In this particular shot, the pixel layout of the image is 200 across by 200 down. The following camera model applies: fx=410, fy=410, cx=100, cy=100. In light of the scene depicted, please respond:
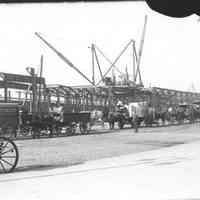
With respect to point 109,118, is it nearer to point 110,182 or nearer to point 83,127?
point 83,127

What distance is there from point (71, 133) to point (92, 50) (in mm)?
13237

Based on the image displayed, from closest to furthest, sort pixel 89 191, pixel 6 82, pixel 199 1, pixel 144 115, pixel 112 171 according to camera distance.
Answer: pixel 199 1 < pixel 89 191 < pixel 112 171 < pixel 6 82 < pixel 144 115

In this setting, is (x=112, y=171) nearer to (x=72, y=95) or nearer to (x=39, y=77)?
(x=39, y=77)

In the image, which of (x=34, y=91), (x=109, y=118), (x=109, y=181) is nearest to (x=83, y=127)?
(x=34, y=91)

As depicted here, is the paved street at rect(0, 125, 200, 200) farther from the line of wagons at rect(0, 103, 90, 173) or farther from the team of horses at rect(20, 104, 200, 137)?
the team of horses at rect(20, 104, 200, 137)

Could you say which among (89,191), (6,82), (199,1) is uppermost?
(6,82)

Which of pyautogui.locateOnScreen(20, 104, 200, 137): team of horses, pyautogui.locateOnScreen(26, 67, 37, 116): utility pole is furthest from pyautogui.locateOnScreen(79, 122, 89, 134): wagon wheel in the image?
pyautogui.locateOnScreen(26, 67, 37, 116): utility pole

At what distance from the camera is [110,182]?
5.53 meters

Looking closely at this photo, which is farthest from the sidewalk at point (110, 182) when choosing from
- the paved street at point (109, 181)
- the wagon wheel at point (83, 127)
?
the wagon wheel at point (83, 127)

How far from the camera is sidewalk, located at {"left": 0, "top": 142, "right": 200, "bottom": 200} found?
4.69 metres

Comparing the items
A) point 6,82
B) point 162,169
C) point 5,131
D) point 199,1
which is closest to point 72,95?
point 6,82

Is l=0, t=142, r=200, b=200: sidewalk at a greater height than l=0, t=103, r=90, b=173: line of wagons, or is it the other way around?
l=0, t=103, r=90, b=173: line of wagons

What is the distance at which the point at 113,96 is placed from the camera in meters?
26.7

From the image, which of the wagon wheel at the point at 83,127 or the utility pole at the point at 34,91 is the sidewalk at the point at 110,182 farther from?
the wagon wheel at the point at 83,127
